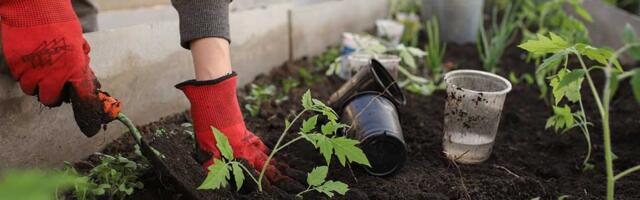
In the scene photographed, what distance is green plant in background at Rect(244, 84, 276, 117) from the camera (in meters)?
2.09

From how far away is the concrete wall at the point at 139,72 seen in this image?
56.4 inches

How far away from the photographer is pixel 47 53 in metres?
1.23

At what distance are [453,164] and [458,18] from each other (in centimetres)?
218

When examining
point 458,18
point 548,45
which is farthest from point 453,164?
point 458,18

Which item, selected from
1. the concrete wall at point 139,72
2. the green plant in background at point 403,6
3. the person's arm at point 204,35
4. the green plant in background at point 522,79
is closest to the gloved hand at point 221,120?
the person's arm at point 204,35

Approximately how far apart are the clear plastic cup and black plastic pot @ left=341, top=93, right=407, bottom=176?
0.64 feet

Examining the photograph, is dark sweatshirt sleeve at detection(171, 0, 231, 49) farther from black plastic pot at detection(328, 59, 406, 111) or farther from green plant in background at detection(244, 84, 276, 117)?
green plant in background at detection(244, 84, 276, 117)

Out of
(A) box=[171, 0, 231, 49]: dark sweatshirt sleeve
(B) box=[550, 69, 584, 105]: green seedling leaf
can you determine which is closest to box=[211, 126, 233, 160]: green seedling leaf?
(A) box=[171, 0, 231, 49]: dark sweatshirt sleeve

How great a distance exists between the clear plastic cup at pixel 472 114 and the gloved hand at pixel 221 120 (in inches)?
23.1

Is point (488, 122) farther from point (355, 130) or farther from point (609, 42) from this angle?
point (609, 42)

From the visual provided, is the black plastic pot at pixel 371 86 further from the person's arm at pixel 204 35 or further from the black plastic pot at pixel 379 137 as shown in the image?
the person's arm at pixel 204 35

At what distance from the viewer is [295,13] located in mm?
2734

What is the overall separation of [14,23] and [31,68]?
114 mm

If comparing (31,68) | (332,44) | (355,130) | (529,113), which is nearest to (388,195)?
(355,130)
